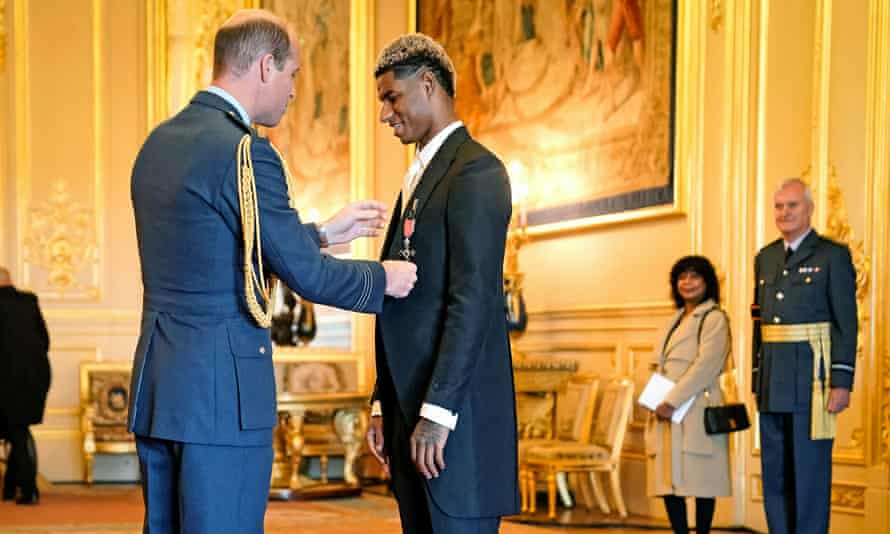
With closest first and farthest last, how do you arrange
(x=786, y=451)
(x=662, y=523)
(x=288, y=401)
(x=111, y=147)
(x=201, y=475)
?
1. (x=201, y=475)
2. (x=786, y=451)
3. (x=662, y=523)
4. (x=288, y=401)
5. (x=111, y=147)

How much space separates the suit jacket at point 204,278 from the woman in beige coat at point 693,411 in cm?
414

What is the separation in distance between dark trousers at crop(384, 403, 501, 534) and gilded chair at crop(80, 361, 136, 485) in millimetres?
7760

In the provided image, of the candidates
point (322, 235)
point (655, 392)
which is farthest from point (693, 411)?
point (322, 235)

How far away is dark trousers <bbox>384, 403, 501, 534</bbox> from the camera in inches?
115

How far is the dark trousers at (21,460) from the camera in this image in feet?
29.4

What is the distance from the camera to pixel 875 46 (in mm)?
6785

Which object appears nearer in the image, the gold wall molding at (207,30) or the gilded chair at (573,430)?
the gilded chair at (573,430)

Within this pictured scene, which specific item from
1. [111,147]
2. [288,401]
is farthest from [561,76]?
[111,147]

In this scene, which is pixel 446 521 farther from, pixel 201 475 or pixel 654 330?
pixel 654 330

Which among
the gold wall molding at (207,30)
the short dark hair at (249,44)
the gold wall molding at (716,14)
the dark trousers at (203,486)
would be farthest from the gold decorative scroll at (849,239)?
the gold wall molding at (207,30)

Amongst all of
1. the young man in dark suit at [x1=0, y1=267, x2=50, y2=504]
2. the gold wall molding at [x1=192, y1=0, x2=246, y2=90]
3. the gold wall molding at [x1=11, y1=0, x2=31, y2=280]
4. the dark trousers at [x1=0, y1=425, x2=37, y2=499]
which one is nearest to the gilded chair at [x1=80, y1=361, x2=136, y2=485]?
the dark trousers at [x1=0, y1=425, x2=37, y2=499]

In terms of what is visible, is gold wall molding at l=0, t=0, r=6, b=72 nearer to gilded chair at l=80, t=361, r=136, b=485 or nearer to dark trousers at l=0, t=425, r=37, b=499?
gilded chair at l=80, t=361, r=136, b=485

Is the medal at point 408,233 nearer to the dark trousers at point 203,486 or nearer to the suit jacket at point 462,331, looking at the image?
the suit jacket at point 462,331

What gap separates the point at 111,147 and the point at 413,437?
9.08 m
